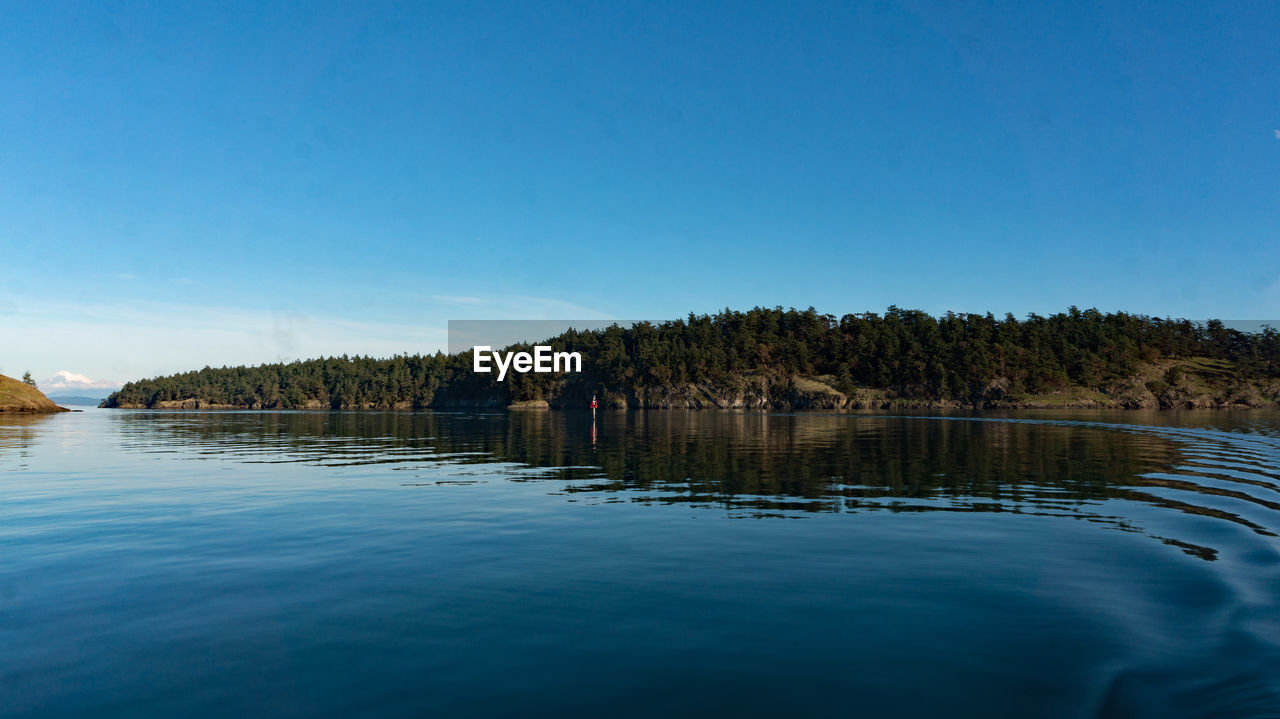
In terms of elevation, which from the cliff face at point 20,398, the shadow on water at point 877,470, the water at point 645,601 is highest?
the cliff face at point 20,398

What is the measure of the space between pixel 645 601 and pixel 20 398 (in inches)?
7794

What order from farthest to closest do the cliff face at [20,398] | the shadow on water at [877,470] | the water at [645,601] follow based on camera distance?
the cliff face at [20,398], the shadow on water at [877,470], the water at [645,601]

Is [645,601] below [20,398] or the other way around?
below

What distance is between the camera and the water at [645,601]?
25.6 ft

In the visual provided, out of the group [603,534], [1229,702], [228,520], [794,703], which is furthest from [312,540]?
[1229,702]

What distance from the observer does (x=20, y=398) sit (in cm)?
14912

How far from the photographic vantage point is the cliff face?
147 meters

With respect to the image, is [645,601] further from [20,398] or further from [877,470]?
[20,398]

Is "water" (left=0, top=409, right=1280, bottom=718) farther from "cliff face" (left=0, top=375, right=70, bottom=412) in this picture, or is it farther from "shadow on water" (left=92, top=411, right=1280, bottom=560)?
"cliff face" (left=0, top=375, right=70, bottom=412)

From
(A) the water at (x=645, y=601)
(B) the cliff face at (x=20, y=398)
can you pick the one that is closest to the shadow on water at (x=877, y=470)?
(A) the water at (x=645, y=601)

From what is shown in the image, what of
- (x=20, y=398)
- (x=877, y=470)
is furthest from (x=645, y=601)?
(x=20, y=398)

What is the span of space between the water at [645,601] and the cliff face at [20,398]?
170 m

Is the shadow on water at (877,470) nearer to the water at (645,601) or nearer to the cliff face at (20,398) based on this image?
the water at (645,601)

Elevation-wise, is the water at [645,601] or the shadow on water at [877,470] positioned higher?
the water at [645,601]
